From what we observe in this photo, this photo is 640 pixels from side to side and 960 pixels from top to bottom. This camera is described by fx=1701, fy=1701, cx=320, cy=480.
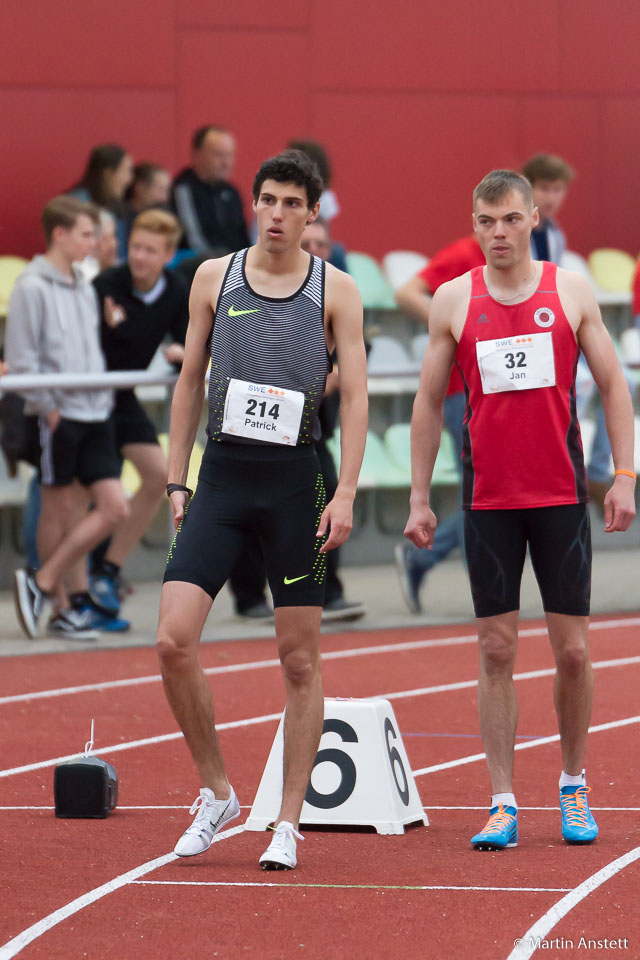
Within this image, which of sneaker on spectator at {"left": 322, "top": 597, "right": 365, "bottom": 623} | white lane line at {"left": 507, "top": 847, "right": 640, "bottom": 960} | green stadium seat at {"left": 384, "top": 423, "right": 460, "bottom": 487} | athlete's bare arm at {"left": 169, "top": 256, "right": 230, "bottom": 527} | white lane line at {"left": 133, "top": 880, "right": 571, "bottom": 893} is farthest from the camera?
green stadium seat at {"left": 384, "top": 423, "right": 460, "bottom": 487}

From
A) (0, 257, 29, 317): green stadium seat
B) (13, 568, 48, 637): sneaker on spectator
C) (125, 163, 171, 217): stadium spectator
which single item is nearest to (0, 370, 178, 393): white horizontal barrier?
(13, 568, 48, 637): sneaker on spectator

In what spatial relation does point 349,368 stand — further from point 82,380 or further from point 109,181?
point 109,181

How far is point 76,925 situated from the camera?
4.17m

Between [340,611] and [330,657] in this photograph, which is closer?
[330,657]

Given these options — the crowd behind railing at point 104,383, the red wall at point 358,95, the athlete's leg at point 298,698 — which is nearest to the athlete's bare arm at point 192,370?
the athlete's leg at point 298,698

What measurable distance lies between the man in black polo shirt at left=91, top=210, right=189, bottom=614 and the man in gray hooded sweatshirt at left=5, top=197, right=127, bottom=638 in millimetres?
153

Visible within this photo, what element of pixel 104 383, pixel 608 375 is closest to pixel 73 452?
pixel 104 383

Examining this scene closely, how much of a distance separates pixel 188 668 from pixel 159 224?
14.5ft

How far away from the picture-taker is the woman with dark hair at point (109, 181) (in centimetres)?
1116

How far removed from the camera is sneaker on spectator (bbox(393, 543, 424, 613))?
380 inches

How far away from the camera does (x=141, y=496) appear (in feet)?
30.0

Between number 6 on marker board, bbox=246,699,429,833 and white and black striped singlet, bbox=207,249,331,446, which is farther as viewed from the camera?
number 6 on marker board, bbox=246,699,429,833

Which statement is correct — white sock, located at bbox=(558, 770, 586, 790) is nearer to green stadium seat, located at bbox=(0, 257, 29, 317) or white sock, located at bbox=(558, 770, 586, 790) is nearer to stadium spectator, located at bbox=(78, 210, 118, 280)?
stadium spectator, located at bbox=(78, 210, 118, 280)

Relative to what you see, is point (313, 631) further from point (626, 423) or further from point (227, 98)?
point (227, 98)
